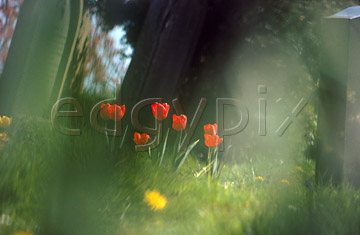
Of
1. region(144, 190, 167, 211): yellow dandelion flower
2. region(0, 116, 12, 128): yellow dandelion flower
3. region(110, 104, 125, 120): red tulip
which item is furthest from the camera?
region(110, 104, 125, 120): red tulip

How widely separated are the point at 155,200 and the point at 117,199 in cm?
18

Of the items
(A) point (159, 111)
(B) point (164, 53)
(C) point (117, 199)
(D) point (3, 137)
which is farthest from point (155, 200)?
(B) point (164, 53)

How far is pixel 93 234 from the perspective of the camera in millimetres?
1461

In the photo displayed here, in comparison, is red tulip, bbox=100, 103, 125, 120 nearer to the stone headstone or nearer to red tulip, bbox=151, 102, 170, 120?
red tulip, bbox=151, 102, 170, 120

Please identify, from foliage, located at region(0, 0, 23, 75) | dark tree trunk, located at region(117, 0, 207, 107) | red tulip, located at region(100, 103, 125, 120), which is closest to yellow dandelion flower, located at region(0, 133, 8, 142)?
foliage, located at region(0, 0, 23, 75)

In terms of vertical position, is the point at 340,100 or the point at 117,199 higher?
the point at 340,100

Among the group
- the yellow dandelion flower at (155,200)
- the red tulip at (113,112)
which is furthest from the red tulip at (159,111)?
the yellow dandelion flower at (155,200)

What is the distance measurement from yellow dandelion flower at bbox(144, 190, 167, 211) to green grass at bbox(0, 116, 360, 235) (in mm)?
20

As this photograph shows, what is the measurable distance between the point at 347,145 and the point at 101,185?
1.45m

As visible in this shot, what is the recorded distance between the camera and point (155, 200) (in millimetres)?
1646

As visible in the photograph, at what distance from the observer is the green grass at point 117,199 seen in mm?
1451

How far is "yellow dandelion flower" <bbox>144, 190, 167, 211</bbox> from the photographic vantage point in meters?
1.62

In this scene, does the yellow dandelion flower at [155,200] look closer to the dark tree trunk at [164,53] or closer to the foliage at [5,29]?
the foliage at [5,29]

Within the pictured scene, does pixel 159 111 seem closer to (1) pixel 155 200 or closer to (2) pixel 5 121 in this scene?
(1) pixel 155 200
